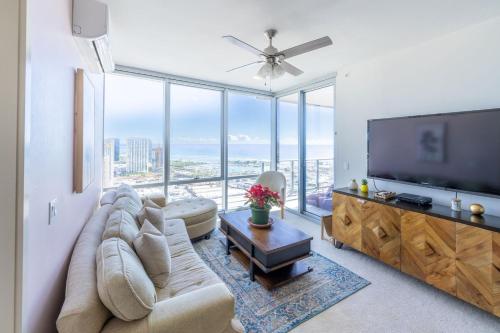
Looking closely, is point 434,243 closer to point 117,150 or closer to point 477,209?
point 477,209

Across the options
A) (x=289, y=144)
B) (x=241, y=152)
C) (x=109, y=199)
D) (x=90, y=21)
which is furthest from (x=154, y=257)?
(x=289, y=144)

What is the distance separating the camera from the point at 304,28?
7.54ft

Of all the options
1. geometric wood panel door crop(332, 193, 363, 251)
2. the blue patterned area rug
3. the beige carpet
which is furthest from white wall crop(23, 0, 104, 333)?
geometric wood panel door crop(332, 193, 363, 251)

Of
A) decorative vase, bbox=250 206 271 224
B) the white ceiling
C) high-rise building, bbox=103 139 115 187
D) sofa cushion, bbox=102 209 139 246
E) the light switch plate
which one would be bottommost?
decorative vase, bbox=250 206 271 224

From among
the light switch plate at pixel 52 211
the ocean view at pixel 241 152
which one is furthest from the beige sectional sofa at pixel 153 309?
the ocean view at pixel 241 152

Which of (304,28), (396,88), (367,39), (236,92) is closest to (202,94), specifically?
(236,92)

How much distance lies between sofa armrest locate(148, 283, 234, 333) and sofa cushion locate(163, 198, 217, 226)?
179 centimetres

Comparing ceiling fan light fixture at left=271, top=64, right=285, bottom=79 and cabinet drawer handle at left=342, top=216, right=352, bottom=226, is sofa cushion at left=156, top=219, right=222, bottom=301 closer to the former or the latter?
cabinet drawer handle at left=342, top=216, right=352, bottom=226

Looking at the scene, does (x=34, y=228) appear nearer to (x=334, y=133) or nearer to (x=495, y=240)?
(x=495, y=240)

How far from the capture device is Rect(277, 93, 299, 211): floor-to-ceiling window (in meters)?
4.59

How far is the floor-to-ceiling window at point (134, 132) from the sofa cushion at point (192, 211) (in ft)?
2.41

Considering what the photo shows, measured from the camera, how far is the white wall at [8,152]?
2.62 feet

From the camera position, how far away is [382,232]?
2461mm

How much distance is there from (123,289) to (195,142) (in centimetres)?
333
